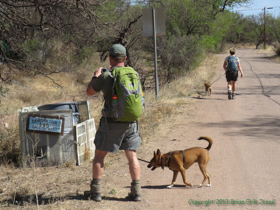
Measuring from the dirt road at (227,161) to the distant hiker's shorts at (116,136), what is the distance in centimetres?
66

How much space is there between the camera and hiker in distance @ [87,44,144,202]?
4.12m

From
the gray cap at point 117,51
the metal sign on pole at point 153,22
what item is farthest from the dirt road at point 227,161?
the metal sign on pole at point 153,22

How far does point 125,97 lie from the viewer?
405 centimetres

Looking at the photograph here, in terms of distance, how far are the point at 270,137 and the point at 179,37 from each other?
42.4 ft

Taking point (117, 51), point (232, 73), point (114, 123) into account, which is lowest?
point (114, 123)

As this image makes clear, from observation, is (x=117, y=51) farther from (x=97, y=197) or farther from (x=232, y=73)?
(x=232, y=73)

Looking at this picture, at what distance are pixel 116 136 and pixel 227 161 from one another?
2.30 meters

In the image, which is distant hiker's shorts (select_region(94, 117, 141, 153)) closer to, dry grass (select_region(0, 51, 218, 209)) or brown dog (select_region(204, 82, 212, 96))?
dry grass (select_region(0, 51, 218, 209))

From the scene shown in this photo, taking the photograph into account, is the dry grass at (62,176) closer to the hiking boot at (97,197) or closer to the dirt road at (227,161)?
the hiking boot at (97,197)

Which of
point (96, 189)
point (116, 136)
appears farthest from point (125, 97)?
point (96, 189)

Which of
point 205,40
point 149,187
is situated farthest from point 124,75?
point 205,40

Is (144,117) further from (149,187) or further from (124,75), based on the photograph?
(124,75)

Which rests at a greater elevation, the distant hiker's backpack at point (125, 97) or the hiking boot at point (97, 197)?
the distant hiker's backpack at point (125, 97)

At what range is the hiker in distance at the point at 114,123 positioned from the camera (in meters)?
4.12
